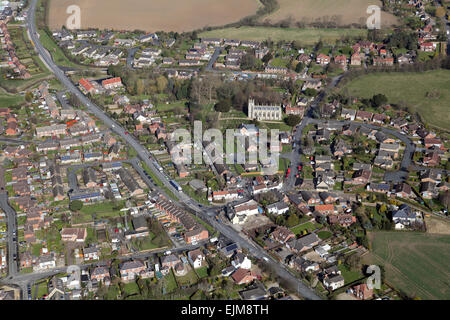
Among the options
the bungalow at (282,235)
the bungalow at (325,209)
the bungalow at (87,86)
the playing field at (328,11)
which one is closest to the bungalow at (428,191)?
the bungalow at (325,209)

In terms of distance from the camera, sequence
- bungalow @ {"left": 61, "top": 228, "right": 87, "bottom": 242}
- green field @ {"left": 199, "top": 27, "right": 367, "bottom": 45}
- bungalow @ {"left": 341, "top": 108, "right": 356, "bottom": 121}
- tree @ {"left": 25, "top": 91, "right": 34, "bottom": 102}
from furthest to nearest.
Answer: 1. green field @ {"left": 199, "top": 27, "right": 367, "bottom": 45}
2. tree @ {"left": 25, "top": 91, "right": 34, "bottom": 102}
3. bungalow @ {"left": 341, "top": 108, "right": 356, "bottom": 121}
4. bungalow @ {"left": 61, "top": 228, "right": 87, "bottom": 242}

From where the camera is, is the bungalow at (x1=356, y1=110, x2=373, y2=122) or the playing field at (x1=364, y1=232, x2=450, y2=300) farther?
the bungalow at (x1=356, y1=110, x2=373, y2=122)

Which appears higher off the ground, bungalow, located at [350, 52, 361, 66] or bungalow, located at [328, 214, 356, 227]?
bungalow, located at [350, 52, 361, 66]

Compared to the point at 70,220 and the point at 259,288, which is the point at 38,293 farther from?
the point at 259,288

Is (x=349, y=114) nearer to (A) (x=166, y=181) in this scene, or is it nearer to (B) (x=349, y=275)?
(A) (x=166, y=181)

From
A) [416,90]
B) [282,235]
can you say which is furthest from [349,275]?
[416,90]

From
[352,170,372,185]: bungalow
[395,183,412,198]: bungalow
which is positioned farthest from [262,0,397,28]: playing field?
[395,183,412,198]: bungalow

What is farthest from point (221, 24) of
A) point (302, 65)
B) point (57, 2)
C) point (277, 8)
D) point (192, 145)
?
point (192, 145)

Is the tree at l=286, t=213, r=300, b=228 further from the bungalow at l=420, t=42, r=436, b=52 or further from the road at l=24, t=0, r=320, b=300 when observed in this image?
the bungalow at l=420, t=42, r=436, b=52
